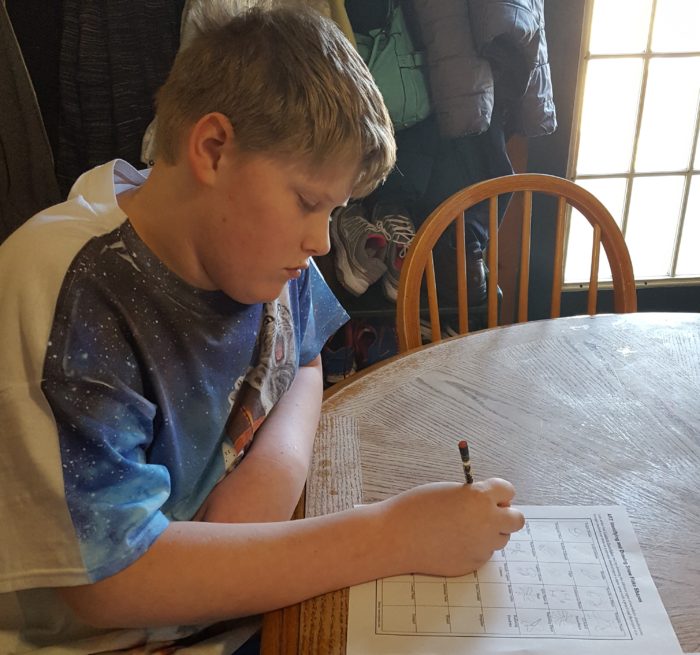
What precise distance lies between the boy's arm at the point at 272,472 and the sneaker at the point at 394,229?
0.96 metres

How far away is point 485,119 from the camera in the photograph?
163 centimetres

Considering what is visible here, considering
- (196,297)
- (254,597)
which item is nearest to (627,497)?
(254,597)

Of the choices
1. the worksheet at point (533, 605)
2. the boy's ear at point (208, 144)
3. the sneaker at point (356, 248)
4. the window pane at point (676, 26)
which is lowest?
the sneaker at point (356, 248)

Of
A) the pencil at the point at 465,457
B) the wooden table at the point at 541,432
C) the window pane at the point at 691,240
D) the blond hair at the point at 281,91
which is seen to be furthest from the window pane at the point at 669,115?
the pencil at the point at 465,457

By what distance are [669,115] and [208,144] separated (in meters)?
1.97

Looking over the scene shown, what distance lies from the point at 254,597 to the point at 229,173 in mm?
404

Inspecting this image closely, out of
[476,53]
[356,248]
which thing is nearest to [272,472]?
[356,248]

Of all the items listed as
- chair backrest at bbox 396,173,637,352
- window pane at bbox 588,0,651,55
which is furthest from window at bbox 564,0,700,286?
chair backrest at bbox 396,173,637,352

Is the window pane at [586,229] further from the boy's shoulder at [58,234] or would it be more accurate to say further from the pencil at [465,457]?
the boy's shoulder at [58,234]

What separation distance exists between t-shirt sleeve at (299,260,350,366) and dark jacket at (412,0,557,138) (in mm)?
762

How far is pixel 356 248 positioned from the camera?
5.93 ft

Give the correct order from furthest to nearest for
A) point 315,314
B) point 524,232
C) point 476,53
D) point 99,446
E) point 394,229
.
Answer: point 394,229, point 476,53, point 524,232, point 315,314, point 99,446

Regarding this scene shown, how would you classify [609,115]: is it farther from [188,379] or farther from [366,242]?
[188,379]

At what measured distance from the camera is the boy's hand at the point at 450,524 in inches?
25.7
